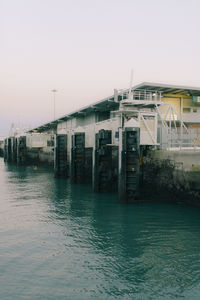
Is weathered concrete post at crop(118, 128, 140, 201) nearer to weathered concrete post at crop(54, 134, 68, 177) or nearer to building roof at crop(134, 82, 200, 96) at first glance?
building roof at crop(134, 82, 200, 96)

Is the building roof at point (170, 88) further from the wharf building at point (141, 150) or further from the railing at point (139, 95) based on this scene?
the railing at point (139, 95)

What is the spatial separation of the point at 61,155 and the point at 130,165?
58.5 feet

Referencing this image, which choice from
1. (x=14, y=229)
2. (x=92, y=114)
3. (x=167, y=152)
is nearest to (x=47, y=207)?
(x=14, y=229)

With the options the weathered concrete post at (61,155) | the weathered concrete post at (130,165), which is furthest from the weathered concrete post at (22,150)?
the weathered concrete post at (130,165)

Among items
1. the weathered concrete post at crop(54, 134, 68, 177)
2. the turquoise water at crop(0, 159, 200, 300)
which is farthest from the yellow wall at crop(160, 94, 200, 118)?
the turquoise water at crop(0, 159, 200, 300)

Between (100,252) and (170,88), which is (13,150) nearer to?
(170,88)

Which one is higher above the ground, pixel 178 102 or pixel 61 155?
pixel 178 102

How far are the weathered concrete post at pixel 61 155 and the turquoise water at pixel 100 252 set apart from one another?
54.2ft

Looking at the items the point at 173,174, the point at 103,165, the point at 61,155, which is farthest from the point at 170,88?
the point at 173,174

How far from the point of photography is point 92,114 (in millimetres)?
47562

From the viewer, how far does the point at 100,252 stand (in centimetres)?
1100

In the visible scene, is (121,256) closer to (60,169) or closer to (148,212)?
(148,212)

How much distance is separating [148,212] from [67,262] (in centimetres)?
775

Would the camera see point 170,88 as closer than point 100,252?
No
